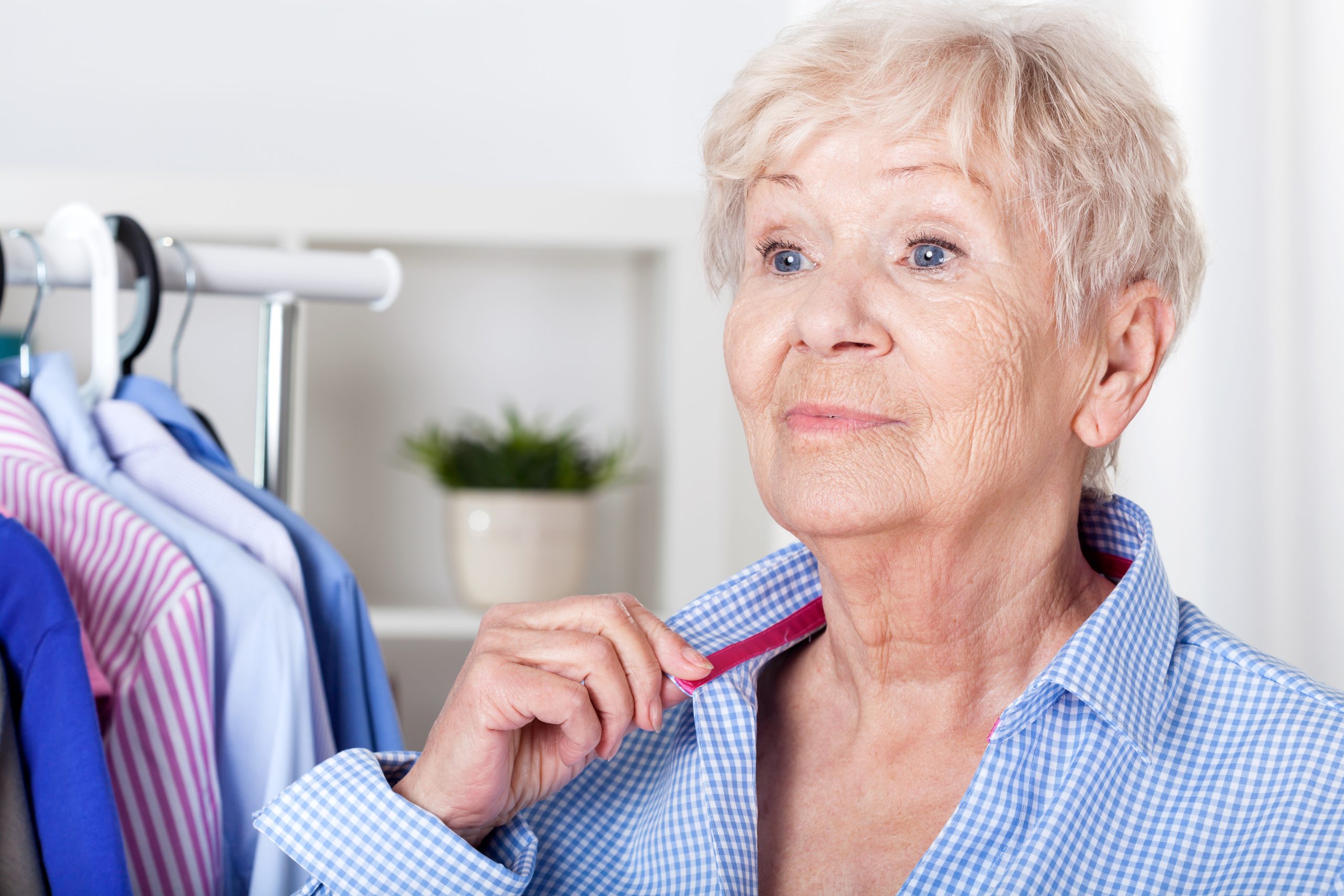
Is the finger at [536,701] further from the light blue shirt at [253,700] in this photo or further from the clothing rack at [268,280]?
the clothing rack at [268,280]

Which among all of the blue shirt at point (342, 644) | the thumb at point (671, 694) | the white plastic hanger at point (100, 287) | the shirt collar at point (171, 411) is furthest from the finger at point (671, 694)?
the white plastic hanger at point (100, 287)

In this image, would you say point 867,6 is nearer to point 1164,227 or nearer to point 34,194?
point 1164,227

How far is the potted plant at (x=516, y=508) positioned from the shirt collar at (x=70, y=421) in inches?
38.1

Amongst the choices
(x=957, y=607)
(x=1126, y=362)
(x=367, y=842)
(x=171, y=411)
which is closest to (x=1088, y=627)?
(x=957, y=607)

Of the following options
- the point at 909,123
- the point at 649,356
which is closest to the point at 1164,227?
the point at 909,123

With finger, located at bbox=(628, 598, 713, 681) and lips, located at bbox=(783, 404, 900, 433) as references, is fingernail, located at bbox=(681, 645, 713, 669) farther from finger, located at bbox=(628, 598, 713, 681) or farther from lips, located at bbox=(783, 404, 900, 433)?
lips, located at bbox=(783, 404, 900, 433)

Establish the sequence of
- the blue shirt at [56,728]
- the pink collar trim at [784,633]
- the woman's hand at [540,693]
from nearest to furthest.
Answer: the blue shirt at [56,728] → the woman's hand at [540,693] → the pink collar trim at [784,633]

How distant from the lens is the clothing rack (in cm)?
115

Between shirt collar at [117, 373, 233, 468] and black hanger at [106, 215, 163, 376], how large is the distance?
0.12 ft

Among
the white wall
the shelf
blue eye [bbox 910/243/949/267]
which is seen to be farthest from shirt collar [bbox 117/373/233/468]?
the white wall

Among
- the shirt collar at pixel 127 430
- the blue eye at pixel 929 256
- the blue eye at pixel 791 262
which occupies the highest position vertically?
the blue eye at pixel 929 256

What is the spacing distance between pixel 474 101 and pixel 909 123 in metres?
1.61

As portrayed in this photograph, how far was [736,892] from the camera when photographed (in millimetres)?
962

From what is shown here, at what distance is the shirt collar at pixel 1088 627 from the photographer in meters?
0.89
